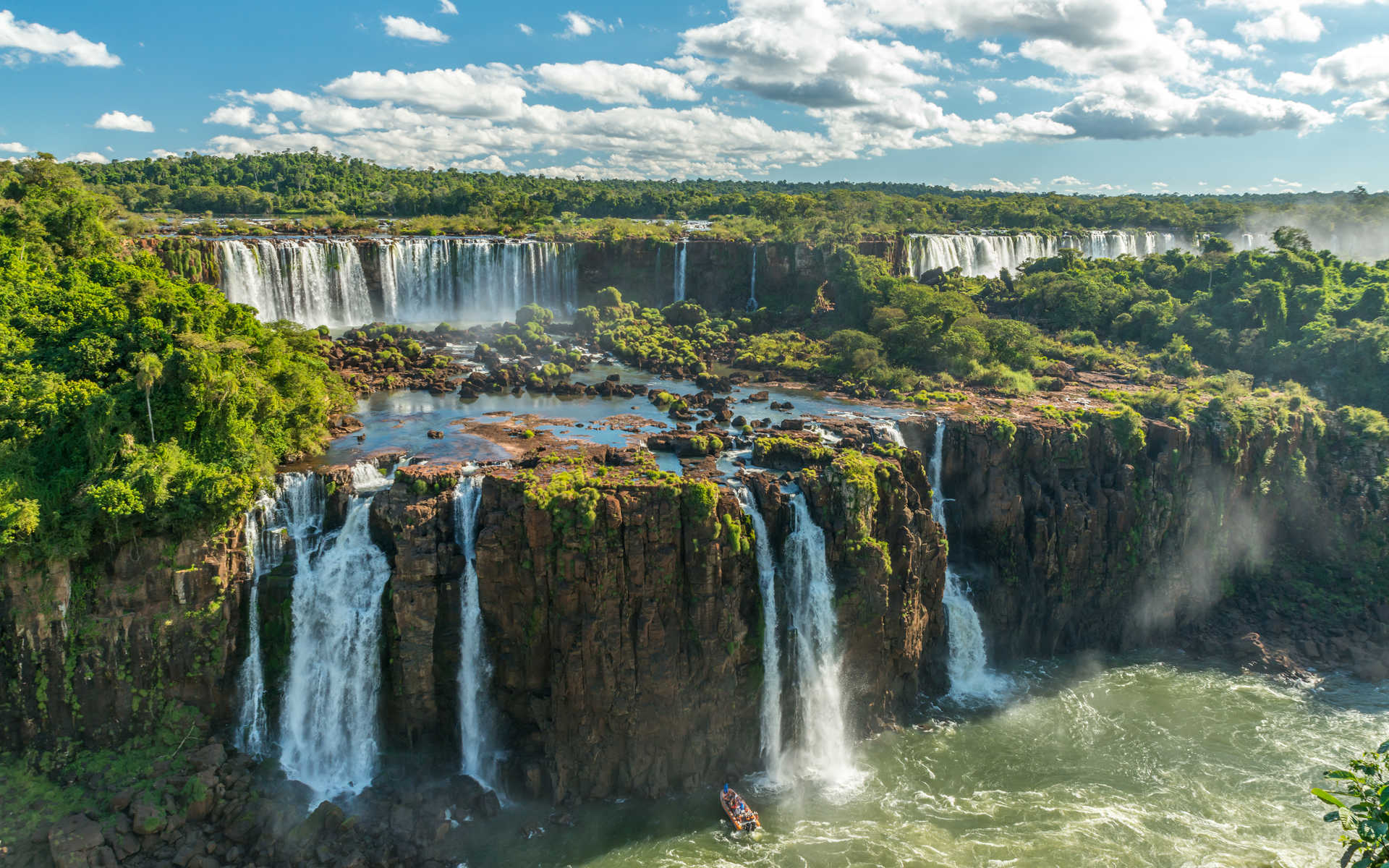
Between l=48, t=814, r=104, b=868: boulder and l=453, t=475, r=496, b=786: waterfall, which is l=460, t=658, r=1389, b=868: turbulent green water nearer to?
l=453, t=475, r=496, b=786: waterfall

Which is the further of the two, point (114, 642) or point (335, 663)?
point (335, 663)

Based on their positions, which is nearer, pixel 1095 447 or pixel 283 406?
pixel 283 406

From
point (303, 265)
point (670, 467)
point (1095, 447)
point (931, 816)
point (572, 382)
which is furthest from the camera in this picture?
point (303, 265)

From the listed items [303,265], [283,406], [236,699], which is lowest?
[236,699]

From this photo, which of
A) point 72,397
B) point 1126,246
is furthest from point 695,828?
point 1126,246

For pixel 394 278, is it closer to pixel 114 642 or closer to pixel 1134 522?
pixel 114 642

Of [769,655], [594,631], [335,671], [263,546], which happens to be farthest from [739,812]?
[263,546]

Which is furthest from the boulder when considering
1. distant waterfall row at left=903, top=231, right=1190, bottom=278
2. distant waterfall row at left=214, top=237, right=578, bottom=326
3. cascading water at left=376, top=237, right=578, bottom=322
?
distant waterfall row at left=903, top=231, right=1190, bottom=278

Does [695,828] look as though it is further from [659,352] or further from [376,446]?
[659,352]
